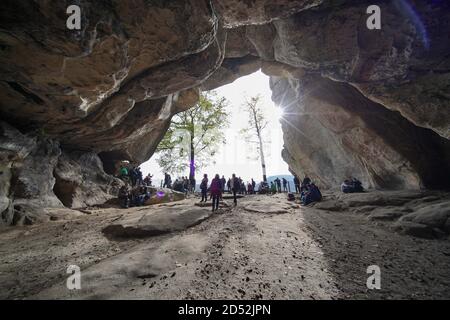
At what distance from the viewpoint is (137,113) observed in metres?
13.3

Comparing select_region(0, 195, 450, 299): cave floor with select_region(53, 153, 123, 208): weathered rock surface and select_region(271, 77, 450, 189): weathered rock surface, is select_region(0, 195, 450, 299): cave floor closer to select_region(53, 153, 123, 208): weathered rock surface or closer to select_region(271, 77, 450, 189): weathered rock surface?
select_region(53, 153, 123, 208): weathered rock surface

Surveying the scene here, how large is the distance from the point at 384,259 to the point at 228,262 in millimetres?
3813

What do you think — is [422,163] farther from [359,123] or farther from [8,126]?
[8,126]

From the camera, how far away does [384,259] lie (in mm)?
4711

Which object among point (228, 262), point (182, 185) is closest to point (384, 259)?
point (228, 262)

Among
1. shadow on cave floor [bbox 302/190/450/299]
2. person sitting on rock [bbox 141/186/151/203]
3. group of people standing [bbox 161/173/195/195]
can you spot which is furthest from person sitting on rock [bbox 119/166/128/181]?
shadow on cave floor [bbox 302/190/450/299]

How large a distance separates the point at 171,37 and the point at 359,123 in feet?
38.8

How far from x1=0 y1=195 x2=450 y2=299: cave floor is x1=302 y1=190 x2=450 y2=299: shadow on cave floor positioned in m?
0.02

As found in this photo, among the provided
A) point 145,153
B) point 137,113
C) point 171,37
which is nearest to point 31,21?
point 171,37

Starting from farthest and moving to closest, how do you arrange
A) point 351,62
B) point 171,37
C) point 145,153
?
point 145,153
point 351,62
point 171,37

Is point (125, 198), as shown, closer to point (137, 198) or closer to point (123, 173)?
point (137, 198)

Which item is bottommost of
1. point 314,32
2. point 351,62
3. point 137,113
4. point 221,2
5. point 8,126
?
point 8,126

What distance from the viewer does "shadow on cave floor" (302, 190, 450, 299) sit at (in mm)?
3404

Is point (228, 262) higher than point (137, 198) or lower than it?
lower
